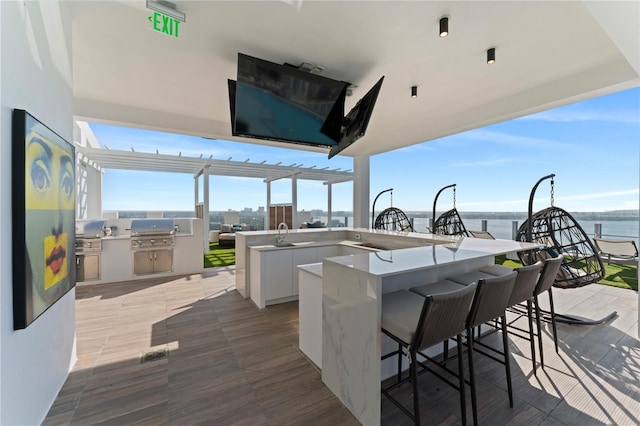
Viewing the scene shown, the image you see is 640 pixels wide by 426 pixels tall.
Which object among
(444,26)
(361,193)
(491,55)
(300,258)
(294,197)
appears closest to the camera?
(444,26)

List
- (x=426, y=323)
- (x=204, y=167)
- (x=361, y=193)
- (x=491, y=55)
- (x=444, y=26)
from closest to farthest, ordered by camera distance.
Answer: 1. (x=426, y=323)
2. (x=444, y=26)
3. (x=491, y=55)
4. (x=361, y=193)
5. (x=204, y=167)

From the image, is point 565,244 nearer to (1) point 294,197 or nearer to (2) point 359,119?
(2) point 359,119

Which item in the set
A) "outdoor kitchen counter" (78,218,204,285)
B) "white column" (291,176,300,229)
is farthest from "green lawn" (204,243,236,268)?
"white column" (291,176,300,229)

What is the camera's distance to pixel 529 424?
1585 mm

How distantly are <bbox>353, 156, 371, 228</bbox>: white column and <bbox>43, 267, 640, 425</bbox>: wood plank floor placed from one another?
11.6 ft

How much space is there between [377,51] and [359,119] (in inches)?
28.0

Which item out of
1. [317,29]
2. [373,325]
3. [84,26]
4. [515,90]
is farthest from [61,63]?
[515,90]

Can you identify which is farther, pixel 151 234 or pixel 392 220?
pixel 392 220

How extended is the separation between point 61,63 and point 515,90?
4.92 m

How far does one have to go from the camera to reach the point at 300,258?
12.5ft

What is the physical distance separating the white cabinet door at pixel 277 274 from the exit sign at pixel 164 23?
2612mm

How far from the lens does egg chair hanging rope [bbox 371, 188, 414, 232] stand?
6381mm

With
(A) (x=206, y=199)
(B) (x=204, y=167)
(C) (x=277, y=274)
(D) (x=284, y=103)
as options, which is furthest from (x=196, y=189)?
(D) (x=284, y=103)

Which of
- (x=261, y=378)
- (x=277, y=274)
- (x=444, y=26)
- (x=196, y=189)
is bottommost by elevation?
(x=261, y=378)
